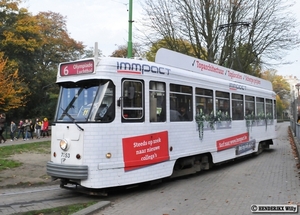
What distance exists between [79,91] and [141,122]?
152 centimetres

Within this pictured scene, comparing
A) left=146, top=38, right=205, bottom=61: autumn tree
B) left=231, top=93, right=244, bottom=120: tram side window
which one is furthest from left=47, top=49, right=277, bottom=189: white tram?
left=146, top=38, right=205, bottom=61: autumn tree

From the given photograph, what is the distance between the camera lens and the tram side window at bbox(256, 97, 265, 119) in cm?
1442

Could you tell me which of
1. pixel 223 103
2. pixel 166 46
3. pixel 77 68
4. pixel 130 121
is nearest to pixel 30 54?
pixel 166 46

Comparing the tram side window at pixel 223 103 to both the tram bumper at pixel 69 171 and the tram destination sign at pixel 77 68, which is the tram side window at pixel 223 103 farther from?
the tram bumper at pixel 69 171

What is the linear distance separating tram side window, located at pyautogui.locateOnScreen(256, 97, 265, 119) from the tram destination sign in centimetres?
904

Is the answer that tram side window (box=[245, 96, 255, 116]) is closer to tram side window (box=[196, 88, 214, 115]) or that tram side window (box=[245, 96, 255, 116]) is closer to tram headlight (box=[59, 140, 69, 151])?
tram side window (box=[196, 88, 214, 115])

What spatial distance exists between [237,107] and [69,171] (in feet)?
23.9

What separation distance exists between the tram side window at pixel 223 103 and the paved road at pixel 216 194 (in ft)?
6.33

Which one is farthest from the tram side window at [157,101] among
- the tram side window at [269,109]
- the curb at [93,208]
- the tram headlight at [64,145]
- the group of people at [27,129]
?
the group of people at [27,129]

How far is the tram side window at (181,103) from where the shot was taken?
8766 millimetres

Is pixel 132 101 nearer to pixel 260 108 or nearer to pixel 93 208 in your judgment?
pixel 93 208

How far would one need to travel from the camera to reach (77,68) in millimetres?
7629

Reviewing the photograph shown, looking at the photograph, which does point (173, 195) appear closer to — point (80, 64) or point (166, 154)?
point (166, 154)

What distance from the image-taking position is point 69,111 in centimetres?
754
